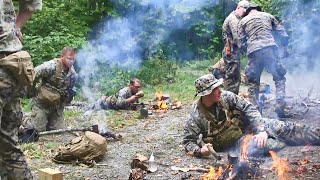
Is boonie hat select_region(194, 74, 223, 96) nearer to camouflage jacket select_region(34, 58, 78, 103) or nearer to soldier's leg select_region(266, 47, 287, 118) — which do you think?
soldier's leg select_region(266, 47, 287, 118)

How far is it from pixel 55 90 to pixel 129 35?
26.3 feet

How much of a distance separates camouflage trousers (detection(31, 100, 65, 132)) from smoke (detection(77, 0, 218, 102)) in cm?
478

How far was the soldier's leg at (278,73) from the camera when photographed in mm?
7969

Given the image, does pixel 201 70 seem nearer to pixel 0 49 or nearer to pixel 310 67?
pixel 310 67

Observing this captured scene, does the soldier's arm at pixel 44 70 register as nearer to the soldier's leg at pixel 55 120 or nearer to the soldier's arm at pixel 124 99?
the soldier's leg at pixel 55 120

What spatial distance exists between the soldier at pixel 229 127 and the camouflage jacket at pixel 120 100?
3985mm

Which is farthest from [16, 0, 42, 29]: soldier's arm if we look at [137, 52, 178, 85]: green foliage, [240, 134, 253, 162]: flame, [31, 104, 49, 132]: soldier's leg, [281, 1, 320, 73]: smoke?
[137, 52, 178, 85]: green foliage

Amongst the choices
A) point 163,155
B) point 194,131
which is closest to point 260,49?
point 194,131

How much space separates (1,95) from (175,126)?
4.88m

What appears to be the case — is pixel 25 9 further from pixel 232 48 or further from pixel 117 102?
pixel 117 102

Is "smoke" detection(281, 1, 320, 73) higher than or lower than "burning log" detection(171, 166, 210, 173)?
higher

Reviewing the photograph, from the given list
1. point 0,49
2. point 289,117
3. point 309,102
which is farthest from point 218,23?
point 0,49

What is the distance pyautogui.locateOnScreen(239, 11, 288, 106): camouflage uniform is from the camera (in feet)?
25.8

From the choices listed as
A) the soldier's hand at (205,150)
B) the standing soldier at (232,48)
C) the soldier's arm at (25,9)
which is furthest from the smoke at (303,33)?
the soldier's arm at (25,9)
